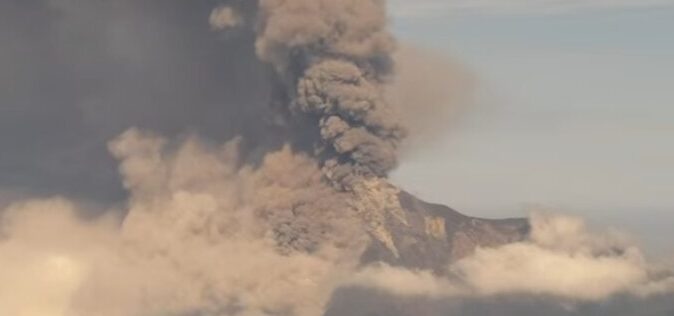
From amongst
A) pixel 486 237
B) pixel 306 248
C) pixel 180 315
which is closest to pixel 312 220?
pixel 306 248

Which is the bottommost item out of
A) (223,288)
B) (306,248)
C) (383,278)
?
(306,248)

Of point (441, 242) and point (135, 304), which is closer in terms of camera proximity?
point (135, 304)

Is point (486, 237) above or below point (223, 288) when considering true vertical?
above

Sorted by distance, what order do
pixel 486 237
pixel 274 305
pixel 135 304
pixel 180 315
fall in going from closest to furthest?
pixel 274 305 → pixel 180 315 → pixel 135 304 → pixel 486 237

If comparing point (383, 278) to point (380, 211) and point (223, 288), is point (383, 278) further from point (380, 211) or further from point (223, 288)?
point (380, 211)

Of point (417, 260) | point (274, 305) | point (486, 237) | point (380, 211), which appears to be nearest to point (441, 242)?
point (417, 260)

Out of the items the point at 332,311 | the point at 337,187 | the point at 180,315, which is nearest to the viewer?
the point at 337,187
